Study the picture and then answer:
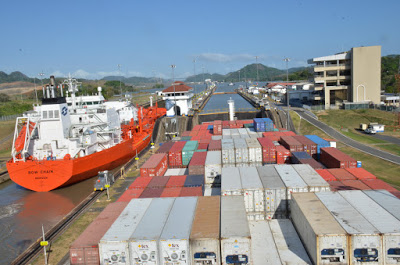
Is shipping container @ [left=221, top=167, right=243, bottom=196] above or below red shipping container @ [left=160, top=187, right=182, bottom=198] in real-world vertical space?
above

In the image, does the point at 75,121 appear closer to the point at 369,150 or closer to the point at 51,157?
the point at 51,157

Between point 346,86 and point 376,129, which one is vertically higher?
point 346,86

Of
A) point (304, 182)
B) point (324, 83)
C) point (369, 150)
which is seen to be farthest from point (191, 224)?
point (324, 83)

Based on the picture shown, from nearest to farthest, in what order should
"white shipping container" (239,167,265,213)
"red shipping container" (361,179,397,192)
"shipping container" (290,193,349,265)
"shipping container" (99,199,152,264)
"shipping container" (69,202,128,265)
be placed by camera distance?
"shipping container" (290,193,349,265) < "shipping container" (99,199,152,264) < "shipping container" (69,202,128,265) < "white shipping container" (239,167,265,213) < "red shipping container" (361,179,397,192)

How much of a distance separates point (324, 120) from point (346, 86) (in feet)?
41.5

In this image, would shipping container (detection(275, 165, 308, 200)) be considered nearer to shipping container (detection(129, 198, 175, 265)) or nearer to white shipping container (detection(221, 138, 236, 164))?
white shipping container (detection(221, 138, 236, 164))

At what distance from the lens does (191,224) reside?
12734 mm

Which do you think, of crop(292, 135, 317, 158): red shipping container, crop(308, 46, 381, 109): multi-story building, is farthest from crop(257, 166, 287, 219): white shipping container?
crop(308, 46, 381, 109): multi-story building

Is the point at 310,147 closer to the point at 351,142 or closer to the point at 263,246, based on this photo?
the point at 351,142

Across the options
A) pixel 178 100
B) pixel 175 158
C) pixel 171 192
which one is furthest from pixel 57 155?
pixel 178 100

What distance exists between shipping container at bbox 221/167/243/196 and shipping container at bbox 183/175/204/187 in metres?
2.16

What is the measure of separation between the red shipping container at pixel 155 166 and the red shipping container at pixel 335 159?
1290 centimetres

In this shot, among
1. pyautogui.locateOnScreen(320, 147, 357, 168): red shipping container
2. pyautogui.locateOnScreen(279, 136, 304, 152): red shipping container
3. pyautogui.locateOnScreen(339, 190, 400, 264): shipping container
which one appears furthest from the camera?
pyautogui.locateOnScreen(279, 136, 304, 152): red shipping container

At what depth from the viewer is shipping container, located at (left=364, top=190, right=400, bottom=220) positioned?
12650mm
